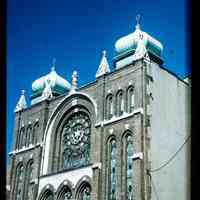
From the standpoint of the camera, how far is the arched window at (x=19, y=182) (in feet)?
97.5

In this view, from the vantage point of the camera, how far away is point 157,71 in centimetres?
2445

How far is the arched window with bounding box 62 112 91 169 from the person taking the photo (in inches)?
1047

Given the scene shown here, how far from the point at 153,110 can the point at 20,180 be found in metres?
13.2

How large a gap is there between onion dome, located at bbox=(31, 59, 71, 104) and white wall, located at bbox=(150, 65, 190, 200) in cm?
1150

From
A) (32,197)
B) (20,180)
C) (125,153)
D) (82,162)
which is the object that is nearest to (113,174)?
(125,153)

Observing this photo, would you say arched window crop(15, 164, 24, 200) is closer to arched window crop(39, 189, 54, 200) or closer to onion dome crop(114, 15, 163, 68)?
arched window crop(39, 189, 54, 200)

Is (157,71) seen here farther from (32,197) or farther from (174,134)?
(32,197)

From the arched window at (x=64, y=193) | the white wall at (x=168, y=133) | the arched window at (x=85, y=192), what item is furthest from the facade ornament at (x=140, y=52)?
the arched window at (x=64, y=193)

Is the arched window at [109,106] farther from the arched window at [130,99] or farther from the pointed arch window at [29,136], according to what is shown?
the pointed arch window at [29,136]

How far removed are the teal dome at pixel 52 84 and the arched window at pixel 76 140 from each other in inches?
211

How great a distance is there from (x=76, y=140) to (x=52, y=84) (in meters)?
7.53
